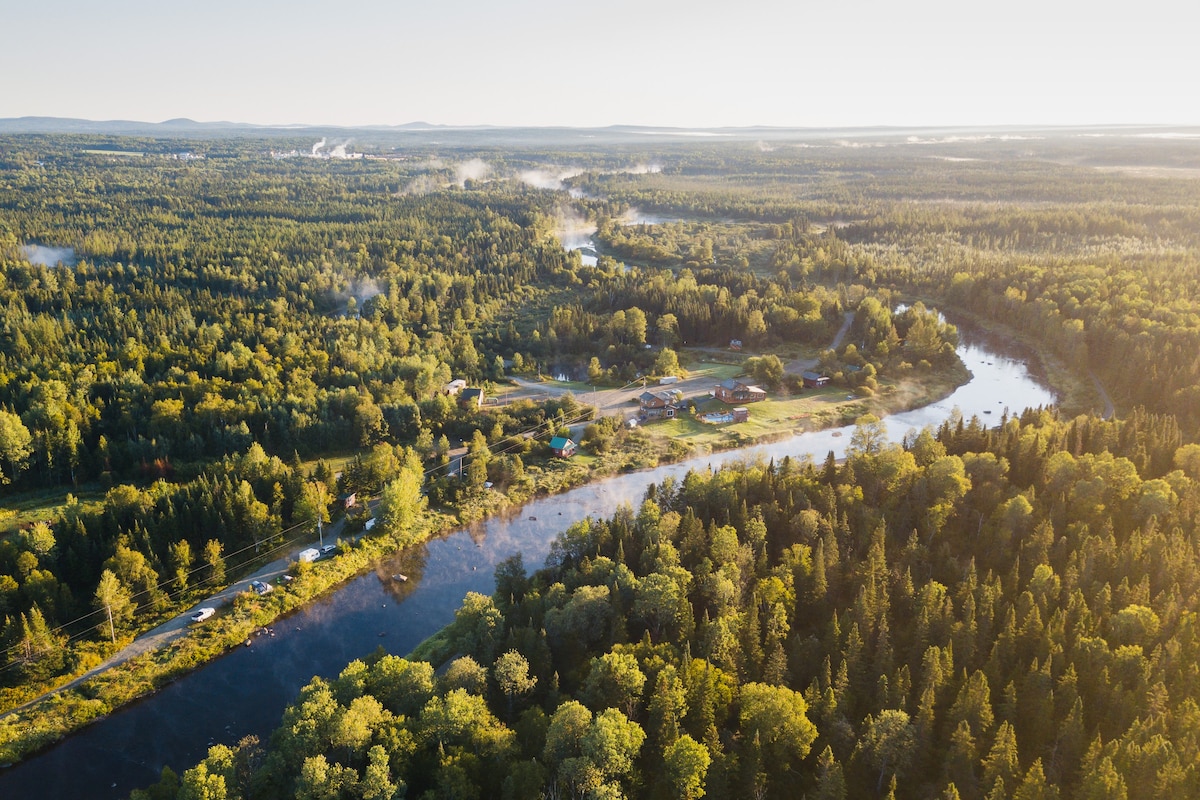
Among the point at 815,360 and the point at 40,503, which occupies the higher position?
the point at 815,360

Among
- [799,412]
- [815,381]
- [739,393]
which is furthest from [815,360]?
[739,393]

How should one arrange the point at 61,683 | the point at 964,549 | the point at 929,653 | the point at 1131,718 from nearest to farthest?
the point at 1131,718, the point at 929,653, the point at 61,683, the point at 964,549

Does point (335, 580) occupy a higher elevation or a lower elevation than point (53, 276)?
lower

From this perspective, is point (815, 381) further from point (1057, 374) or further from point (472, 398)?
point (472, 398)

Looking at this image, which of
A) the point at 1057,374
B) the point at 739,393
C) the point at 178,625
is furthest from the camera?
the point at 1057,374

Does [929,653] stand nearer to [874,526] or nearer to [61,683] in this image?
[874,526]

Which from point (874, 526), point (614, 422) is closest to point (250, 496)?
point (614, 422)
